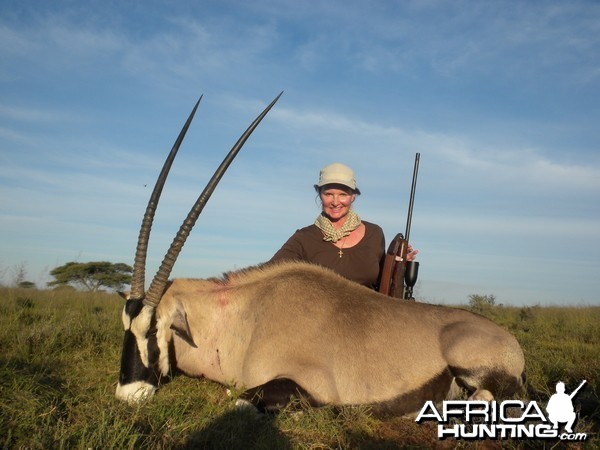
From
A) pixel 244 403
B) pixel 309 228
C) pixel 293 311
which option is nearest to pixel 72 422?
pixel 244 403

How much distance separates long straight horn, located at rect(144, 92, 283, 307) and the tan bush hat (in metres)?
2.03

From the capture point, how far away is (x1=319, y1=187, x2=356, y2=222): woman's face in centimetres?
689

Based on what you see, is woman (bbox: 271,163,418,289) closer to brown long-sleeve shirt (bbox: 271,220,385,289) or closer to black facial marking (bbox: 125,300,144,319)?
brown long-sleeve shirt (bbox: 271,220,385,289)

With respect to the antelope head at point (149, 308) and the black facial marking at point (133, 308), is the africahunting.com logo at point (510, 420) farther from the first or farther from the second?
the black facial marking at point (133, 308)

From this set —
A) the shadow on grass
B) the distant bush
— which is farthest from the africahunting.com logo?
the distant bush

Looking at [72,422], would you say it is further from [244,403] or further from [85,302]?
[85,302]

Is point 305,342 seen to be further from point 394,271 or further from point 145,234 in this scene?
point 394,271

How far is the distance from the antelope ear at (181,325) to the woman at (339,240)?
2069mm

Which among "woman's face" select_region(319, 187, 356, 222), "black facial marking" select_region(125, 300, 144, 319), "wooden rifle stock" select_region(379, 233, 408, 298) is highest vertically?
"woman's face" select_region(319, 187, 356, 222)

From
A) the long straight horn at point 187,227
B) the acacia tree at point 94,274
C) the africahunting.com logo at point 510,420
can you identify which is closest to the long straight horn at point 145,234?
the long straight horn at point 187,227

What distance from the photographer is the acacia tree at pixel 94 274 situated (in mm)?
23844

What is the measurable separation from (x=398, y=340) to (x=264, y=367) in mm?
1199

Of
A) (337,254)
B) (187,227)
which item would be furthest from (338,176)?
(187,227)

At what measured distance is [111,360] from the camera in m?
5.86
